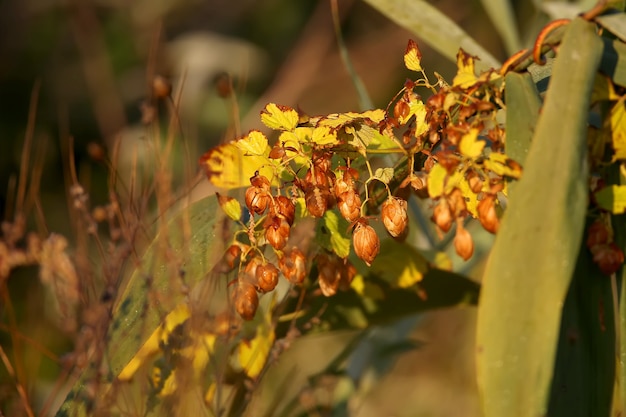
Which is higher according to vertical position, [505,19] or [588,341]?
[505,19]

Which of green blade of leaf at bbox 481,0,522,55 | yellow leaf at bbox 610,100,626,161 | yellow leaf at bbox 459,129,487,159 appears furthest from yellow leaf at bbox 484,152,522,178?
green blade of leaf at bbox 481,0,522,55

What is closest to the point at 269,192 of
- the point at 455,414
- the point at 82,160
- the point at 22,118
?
the point at 455,414

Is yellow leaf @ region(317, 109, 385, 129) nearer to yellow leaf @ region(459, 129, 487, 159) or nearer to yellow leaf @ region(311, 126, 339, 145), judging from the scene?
yellow leaf @ region(311, 126, 339, 145)

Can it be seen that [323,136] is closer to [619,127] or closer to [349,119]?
[349,119]

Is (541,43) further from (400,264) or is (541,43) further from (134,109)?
(134,109)

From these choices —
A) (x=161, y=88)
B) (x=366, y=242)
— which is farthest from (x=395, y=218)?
(x=161, y=88)

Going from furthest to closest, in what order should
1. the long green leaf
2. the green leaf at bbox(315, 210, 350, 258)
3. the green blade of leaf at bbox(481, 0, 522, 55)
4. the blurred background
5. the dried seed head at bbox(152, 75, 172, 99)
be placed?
the blurred background
the green blade of leaf at bbox(481, 0, 522, 55)
the dried seed head at bbox(152, 75, 172, 99)
the green leaf at bbox(315, 210, 350, 258)
the long green leaf

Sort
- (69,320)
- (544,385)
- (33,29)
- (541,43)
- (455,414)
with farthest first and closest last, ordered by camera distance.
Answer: (33,29), (455,414), (69,320), (541,43), (544,385)
